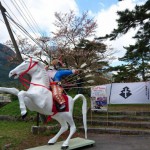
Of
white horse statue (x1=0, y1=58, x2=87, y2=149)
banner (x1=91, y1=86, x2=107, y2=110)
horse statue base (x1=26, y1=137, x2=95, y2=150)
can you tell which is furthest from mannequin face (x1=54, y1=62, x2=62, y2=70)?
banner (x1=91, y1=86, x2=107, y2=110)

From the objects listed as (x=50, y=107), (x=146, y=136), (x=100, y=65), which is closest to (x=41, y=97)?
(x=50, y=107)

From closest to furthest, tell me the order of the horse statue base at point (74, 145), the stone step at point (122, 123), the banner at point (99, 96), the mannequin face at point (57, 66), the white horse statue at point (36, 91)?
1. the white horse statue at point (36, 91)
2. the horse statue base at point (74, 145)
3. the mannequin face at point (57, 66)
4. the stone step at point (122, 123)
5. the banner at point (99, 96)

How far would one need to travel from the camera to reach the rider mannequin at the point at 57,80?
627 cm

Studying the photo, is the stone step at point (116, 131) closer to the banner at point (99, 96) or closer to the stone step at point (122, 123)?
the stone step at point (122, 123)

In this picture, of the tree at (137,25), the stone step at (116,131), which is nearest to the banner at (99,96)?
the stone step at (116,131)

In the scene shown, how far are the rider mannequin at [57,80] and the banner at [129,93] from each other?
4175mm

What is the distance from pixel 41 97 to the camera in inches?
232

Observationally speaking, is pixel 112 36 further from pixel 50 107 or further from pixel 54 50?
pixel 54 50

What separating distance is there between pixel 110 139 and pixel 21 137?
8.70ft

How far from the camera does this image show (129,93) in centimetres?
1029

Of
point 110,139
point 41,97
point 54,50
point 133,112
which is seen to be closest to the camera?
point 41,97

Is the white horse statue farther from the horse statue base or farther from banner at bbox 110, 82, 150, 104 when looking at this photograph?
banner at bbox 110, 82, 150, 104

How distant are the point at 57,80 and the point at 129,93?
14.7ft

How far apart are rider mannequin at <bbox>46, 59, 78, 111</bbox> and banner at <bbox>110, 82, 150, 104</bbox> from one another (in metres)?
4.18
